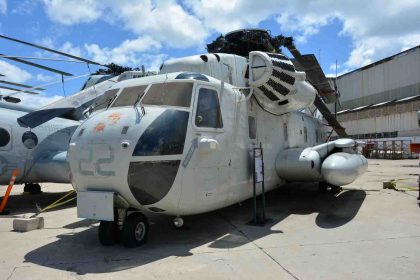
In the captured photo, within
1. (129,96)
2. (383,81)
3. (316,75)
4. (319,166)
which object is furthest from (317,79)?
(383,81)

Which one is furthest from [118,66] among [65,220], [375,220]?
[375,220]

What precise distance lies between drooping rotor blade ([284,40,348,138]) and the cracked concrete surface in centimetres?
472

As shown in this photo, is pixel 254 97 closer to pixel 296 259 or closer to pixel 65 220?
pixel 296 259

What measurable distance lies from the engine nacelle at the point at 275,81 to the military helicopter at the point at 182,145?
0.07 ft

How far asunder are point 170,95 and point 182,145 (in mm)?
938

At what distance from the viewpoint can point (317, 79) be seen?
13.6 meters

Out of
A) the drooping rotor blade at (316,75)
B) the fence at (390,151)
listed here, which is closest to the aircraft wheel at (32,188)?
the drooping rotor blade at (316,75)

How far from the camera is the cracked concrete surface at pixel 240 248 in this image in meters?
5.07

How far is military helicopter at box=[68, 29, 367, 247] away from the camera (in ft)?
19.2

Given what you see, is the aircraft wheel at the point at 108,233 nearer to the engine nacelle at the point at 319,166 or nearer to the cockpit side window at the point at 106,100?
the cockpit side window at the point at 106,100

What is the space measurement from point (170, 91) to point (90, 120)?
141 centimetres

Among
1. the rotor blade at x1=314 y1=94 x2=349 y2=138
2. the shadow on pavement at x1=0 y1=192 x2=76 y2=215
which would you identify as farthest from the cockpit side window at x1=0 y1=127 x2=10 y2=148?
the rotor blade at x1=314 y1=94 x2=349 y2=138

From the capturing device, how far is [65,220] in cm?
898

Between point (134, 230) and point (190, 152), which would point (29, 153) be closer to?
point (134, 230)
